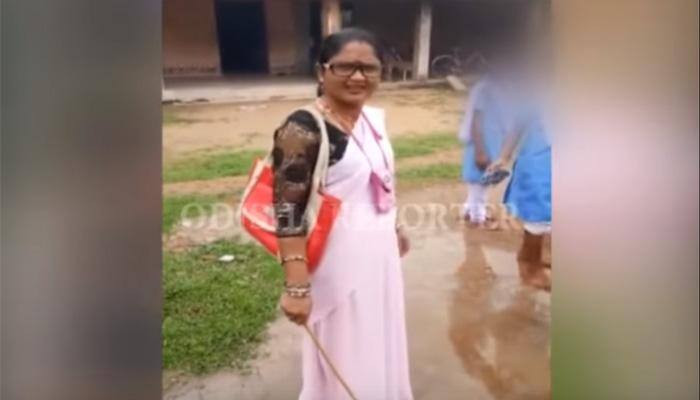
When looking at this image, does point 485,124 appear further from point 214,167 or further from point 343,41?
point 214,167

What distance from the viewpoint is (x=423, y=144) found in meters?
1.31

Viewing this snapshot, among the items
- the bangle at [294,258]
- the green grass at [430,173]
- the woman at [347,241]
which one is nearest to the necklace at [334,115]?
the woman at [347,241]

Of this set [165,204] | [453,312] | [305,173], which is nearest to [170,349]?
[165,204]

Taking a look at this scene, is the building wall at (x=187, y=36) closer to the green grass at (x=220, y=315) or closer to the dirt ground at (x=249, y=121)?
the dirt ground at (x=249, y=121)

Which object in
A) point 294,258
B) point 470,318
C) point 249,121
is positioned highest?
point 249,121

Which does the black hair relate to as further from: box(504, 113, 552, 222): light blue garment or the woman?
box(504, 113, 552, 222): light blue garment

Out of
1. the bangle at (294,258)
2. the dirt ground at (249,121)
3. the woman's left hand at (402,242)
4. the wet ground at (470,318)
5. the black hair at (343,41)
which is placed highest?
the black hair at (343,41)

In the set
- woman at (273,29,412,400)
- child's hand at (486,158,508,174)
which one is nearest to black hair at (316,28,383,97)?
woman at (273,29,412,400)

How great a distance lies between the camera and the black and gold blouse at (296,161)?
1.28 metres

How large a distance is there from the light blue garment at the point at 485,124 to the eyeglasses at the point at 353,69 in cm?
16

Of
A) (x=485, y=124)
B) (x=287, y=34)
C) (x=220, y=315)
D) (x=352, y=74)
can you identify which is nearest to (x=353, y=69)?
(x=352, y=74)

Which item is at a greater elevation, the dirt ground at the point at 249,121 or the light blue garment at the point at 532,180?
the dirt ground at the point at 249,121

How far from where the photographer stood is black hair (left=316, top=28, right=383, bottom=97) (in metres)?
1.29

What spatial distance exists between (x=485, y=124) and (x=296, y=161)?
0.30m
